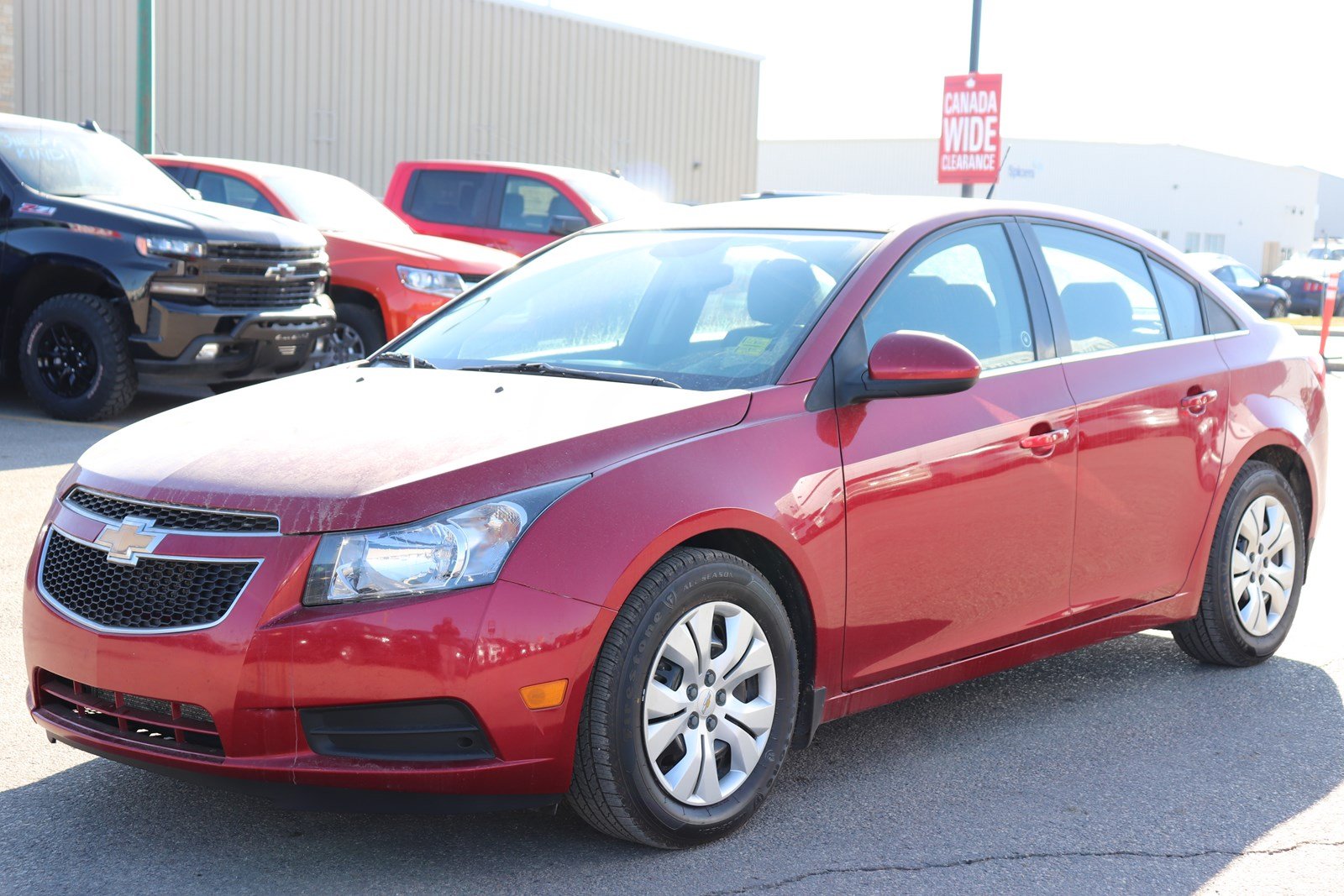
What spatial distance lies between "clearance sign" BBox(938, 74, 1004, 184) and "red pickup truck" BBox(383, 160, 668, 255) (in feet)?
27.9

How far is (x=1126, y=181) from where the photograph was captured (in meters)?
61.7

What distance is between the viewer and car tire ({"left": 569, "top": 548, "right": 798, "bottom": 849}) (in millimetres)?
3398

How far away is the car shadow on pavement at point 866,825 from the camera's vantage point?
3.45m

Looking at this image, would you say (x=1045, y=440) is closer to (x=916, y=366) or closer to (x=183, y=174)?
(x=916, y=366)

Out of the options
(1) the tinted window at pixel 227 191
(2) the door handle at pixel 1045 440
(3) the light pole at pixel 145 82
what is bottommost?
(2) the door handle at pixel 1045 440

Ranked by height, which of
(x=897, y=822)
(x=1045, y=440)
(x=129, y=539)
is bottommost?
(x=897, y=822)

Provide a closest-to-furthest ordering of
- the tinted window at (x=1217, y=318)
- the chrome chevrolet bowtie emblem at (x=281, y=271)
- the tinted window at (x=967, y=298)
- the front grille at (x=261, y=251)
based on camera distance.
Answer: the tinted window at (x=967, y=298), the tinted window at (x=1217, y=318), the front grille at (x=261, y=251), the chrome chevrolet bowtie emblem at (x=281, y=271)

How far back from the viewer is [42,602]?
360 cm

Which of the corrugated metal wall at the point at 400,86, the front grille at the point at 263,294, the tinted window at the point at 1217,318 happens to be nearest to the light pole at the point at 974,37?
the corrugated metal wall at the point at 400,86

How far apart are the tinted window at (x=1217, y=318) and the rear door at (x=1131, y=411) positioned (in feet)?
0.29

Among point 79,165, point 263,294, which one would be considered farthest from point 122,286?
point 79,165

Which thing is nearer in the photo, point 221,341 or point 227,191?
point 221,341

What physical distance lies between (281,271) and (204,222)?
58 centimetres

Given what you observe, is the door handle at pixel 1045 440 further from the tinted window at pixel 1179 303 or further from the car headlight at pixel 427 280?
the car headlight at pixel 427 280
